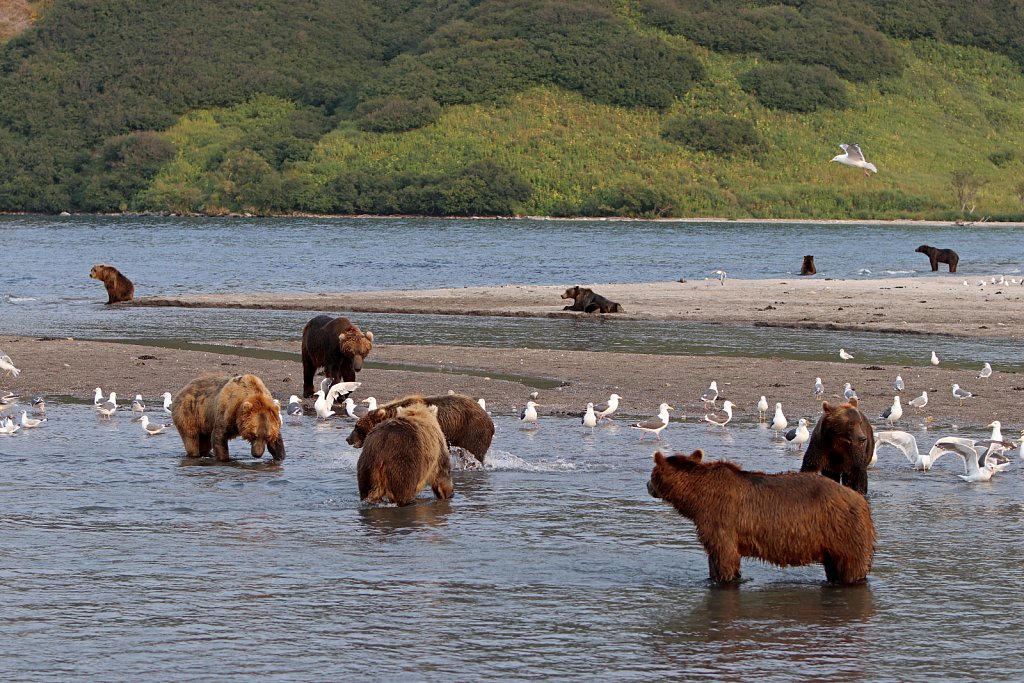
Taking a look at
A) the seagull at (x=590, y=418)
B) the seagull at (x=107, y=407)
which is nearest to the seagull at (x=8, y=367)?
the seagull at (x=107, y=407)

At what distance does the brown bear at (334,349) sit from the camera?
1688cm

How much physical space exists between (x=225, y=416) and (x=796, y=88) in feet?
416

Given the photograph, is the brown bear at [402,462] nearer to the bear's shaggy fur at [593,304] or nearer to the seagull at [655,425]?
the seagull at [655,425]

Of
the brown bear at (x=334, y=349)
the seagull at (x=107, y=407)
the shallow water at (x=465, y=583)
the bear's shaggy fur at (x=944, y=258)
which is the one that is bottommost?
the shallow water at (x=465, y=583)

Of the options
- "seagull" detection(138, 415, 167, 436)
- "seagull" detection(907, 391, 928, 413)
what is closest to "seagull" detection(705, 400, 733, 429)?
"seagull" detection(907, 391, 928, 413)

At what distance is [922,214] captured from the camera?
376 feet

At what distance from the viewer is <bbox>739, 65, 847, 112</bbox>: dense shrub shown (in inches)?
5261

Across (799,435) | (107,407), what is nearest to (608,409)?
(799,435)

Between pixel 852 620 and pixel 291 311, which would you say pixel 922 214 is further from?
pixel 852 620

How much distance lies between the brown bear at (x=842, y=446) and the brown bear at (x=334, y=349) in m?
7.13

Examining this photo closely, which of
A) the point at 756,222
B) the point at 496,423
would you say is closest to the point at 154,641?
the point at 496,423

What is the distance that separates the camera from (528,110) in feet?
427

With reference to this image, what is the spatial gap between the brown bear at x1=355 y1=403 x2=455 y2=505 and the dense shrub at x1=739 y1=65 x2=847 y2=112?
126m

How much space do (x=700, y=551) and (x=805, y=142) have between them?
4817 inches
